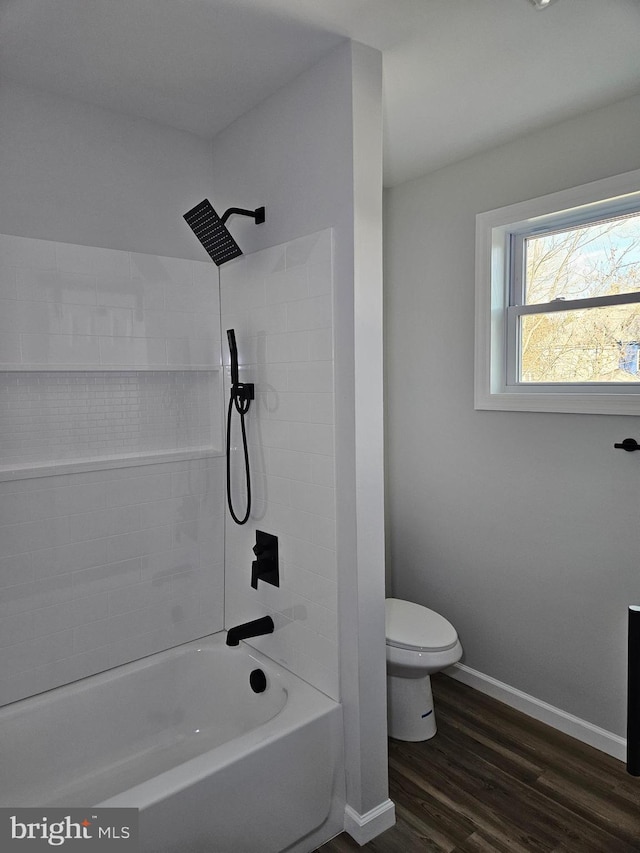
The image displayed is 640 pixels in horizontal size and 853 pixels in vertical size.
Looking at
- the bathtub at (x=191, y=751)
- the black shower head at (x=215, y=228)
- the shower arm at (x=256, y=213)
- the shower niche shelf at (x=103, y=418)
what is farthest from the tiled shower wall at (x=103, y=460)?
the shower arm at (x=256, y=213)

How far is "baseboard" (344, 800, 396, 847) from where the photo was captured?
1.99 metres

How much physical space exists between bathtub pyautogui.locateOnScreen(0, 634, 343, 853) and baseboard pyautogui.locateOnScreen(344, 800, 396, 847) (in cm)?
6

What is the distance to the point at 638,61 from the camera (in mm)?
1967

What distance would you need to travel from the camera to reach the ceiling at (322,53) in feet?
5.54

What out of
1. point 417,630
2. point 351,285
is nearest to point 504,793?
point 417,630

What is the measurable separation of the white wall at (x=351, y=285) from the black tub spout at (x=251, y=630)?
1.15 feet

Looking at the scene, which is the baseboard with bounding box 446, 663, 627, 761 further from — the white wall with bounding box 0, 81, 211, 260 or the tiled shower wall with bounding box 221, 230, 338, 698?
the white wall with bounding box 0, 81, 211, 260

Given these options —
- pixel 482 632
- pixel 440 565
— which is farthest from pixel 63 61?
pixel 482 632

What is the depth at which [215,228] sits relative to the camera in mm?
2174

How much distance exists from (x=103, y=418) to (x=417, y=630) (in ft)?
5.15

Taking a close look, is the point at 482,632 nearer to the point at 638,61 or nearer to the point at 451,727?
the point at 451,727

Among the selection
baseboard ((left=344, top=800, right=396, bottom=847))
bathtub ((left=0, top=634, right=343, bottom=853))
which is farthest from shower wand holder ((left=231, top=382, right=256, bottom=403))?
baseboard ((left=344, top=800, right=396, bottom=847))

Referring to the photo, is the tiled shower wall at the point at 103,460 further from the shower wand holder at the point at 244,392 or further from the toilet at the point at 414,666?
the toilet at the point at 414,666

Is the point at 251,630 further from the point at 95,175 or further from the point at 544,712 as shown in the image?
the point at 95,175
